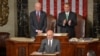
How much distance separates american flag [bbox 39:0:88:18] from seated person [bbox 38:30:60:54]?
9.82 ft

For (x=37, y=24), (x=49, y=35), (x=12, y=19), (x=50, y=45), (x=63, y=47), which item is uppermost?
(x=12, y=19)

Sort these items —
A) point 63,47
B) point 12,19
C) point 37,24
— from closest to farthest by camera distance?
point 63,47, point 37,24, point 12,19

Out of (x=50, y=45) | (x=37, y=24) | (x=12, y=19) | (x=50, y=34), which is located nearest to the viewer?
(x=50, y=34)

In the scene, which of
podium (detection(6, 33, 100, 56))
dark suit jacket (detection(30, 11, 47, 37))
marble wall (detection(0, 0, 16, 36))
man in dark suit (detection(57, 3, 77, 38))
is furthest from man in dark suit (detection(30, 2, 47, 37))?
marble wall (detection(0, 0, 16, 36))

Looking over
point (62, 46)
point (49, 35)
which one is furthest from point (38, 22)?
point (49, 35)

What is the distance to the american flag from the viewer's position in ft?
42.4

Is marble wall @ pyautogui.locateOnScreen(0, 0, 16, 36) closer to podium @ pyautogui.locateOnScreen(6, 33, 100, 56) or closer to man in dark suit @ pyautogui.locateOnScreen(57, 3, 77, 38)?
podium @ pyautogui.locateOnScreen(6, 33, 100, 56)

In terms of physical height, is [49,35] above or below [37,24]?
below

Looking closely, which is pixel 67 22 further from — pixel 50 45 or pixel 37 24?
pixel 50 45

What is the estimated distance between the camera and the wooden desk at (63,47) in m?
10.7

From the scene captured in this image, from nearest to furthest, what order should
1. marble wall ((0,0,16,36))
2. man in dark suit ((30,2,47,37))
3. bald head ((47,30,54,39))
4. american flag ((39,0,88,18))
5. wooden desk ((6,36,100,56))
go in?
bald head ((47,30,54,39)) < wooden desk ((6,36,100,56)) < man in dark suit ((30,2,47,37)) < american flag ((39,0,88,18)) < marble wall ((0,0,16,36))

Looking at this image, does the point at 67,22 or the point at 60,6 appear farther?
the point at 60,6

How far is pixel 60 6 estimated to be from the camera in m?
13.0

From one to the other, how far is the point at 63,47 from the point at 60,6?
106 inches
